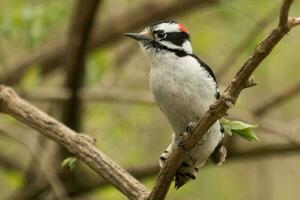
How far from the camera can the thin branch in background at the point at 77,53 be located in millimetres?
5629

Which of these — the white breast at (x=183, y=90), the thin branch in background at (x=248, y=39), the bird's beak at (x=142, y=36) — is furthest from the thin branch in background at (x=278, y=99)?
the white breast at (x=183, y=90)

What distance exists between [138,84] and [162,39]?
11.1ft

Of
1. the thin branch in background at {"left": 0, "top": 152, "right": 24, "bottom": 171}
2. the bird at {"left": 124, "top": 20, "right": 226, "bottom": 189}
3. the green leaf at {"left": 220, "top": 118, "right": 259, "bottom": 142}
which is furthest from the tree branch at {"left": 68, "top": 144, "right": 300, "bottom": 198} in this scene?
the green leaf at {"left": 220, "top": 118, "right": 259, "bottom": 142}

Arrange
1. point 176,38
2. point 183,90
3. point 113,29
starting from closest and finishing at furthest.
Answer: point 183,90 → point 176,38 → point 113,29

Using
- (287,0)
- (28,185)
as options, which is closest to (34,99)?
(28,185)

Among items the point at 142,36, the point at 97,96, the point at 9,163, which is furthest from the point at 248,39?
the point at 9,163

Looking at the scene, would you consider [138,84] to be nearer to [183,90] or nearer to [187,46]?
[187,46]

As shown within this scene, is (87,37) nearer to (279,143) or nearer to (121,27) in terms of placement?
(121,27)

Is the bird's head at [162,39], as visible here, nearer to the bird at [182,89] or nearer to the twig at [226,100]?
the bird at [182,89]

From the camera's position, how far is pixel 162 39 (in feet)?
14.3

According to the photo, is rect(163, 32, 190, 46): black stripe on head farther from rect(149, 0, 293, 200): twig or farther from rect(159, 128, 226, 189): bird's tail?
rect(149, 0, 293, 200): twig

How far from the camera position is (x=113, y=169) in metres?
4.07

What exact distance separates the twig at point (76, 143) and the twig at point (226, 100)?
0.23m

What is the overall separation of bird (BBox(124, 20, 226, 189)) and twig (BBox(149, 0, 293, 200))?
183 millimetres
